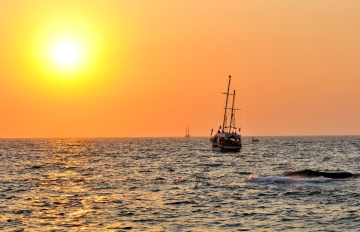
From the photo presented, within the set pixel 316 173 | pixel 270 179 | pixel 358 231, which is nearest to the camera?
pixel 358 231

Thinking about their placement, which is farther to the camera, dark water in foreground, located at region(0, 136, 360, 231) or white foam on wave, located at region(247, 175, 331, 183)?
white foam on wave, located at region(247, 175, 331, 183)

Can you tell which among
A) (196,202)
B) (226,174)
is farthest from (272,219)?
(226,174)

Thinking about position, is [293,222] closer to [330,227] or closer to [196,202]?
[330,227]

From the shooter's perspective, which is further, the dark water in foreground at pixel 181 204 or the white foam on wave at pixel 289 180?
the white foam on wave at pixel 289 180

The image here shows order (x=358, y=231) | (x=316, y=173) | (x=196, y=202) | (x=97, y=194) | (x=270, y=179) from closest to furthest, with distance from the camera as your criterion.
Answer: (x=358, y=231)
(x=196, y=202)
(x=97, y=194)
(x=270, y=179)
(x=316, y=173)

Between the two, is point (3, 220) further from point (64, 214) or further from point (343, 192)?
point (343, 192)

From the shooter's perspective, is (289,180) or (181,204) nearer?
(181,204)

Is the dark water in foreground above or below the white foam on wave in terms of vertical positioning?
below

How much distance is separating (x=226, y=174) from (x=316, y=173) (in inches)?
421

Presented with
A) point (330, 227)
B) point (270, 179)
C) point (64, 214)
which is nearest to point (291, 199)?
point (330, 227)

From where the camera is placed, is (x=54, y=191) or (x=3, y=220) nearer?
(x=3, y=220)

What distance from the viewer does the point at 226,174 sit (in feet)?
193

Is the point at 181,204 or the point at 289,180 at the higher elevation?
the point at 289,180

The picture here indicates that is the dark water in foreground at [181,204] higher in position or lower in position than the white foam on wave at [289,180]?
lower
